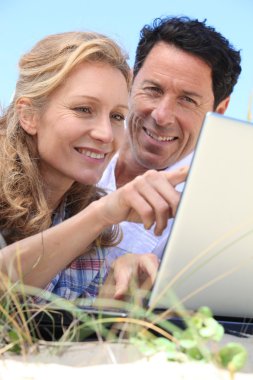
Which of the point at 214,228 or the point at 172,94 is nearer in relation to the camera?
the point at 214,228

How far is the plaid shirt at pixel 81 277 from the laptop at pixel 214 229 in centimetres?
94

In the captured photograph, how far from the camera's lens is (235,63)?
384 cm

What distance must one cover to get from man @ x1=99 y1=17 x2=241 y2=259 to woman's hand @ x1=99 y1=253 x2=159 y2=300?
1413 millimetres

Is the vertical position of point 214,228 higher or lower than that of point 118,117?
lower

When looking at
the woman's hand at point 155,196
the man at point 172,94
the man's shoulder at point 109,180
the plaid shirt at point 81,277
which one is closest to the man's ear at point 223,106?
the man at point 172,94

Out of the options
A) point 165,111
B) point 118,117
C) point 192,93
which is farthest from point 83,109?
point 192,93

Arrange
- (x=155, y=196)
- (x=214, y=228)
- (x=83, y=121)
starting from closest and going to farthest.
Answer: (x=214, y=228) → (x=155, y=196) → (x=83, y=121)

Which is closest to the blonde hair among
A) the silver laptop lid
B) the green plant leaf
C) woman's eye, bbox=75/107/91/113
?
woman's eye, bbox=75/107/91/113

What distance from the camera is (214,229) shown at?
1287 millimetres

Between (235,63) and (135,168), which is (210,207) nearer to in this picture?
(135,168)

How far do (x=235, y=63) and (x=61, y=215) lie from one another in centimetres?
197

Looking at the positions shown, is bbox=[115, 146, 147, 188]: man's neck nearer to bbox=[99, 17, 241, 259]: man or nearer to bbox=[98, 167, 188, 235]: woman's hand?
bbox=[99, 17, 241, 259]: man

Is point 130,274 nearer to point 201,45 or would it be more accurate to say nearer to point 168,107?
point 168,107

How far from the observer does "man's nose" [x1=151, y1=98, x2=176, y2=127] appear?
3.49 m
